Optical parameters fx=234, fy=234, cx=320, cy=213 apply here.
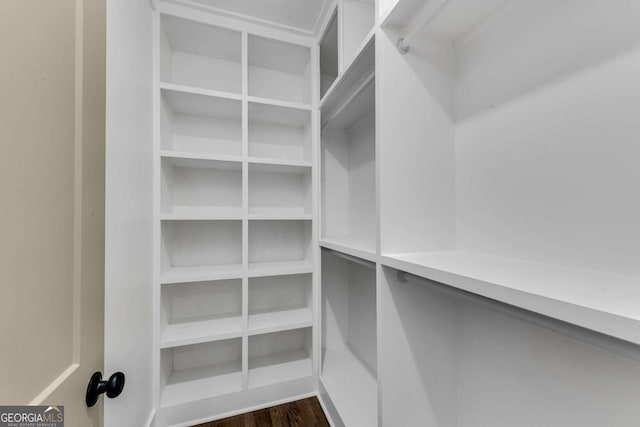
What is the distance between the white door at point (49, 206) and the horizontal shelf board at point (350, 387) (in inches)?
43.0

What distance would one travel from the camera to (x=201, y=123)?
165cm

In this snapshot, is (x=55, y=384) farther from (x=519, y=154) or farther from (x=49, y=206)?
(x=519, y=154)

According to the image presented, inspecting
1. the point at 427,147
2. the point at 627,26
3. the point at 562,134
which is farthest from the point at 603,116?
the point at 427,147

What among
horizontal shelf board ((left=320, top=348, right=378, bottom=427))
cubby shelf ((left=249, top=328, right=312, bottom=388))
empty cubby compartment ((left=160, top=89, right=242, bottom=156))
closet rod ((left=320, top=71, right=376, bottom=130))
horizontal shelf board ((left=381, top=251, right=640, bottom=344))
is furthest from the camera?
cubby shelf ((left=249, top=328, right=312, bottom=388))

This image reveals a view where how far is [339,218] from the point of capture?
1.83 meters

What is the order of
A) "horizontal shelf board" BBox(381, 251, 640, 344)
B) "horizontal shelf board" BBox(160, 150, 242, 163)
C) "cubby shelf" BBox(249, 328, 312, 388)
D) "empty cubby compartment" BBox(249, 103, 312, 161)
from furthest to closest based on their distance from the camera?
1. "empty cubby compartment" BBox(249, 103, 312, 161)
2. "cubby shelf" BBox(249, 328, 312, 388)
3. "horizontal shelf board" BBox(160, 150, 242, 163)
4. "horizontal shelf board" BBox(381, 251, 640, 344)

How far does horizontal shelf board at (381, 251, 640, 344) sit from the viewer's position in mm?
359

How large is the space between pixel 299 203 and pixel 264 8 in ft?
4.09

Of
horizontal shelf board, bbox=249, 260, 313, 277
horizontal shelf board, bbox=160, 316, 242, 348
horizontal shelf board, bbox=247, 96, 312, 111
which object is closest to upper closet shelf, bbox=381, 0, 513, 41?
horizontal shelf board, bbox=247, 96, 312, 111

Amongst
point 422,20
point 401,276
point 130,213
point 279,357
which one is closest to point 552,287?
point 401,276

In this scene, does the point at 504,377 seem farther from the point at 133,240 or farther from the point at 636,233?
the point at 133,240

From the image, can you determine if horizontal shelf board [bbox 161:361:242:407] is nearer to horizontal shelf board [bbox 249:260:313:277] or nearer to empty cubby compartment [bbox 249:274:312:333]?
empty cubby compartment [bbox 249:274:312:333]

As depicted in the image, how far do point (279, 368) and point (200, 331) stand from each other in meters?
0.60

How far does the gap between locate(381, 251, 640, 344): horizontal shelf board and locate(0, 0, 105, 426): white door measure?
2.79 feet
